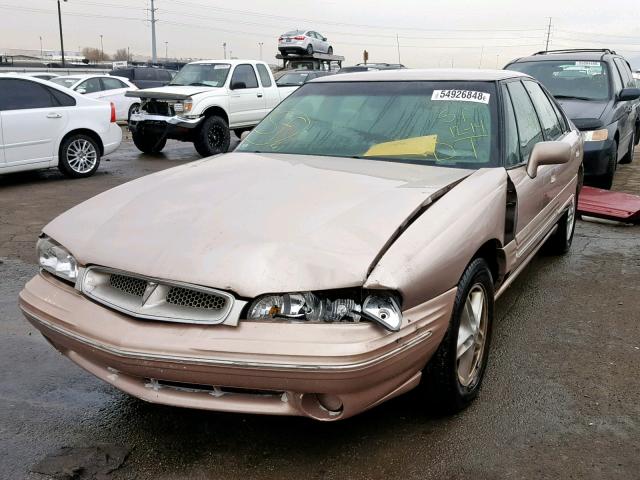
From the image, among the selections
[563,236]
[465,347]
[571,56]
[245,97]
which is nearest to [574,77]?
[571,56]

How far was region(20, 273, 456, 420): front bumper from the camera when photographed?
205 cm

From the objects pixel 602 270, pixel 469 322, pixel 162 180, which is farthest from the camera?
pixel 602 270

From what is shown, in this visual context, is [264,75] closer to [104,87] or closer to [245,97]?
[245,97]

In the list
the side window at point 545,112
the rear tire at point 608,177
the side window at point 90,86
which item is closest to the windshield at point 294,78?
the side window at point 90,86

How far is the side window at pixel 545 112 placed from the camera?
14.0 ft

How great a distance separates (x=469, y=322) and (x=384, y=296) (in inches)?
30.2

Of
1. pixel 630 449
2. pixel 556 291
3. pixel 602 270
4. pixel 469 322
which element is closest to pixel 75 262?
pixel 469 322

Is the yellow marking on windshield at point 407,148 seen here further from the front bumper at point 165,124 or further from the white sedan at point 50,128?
the front bumper at point 165,124

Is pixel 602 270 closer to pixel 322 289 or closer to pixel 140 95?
pixel 322 289

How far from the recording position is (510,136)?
3422 millimetres

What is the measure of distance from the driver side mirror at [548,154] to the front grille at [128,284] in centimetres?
216

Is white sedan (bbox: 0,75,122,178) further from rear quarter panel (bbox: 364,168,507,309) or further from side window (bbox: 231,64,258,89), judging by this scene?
rear quarter panel (bbox: 364,168,507,309)

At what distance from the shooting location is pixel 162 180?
3145mm

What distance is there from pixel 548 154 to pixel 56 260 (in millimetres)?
2521
